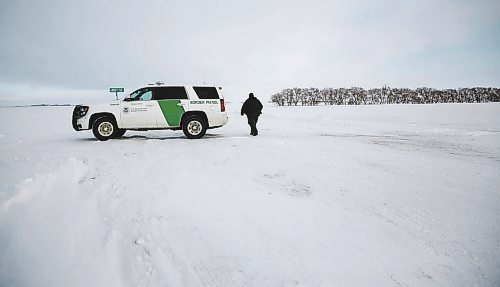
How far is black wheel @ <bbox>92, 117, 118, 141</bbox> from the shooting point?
9.27 metres

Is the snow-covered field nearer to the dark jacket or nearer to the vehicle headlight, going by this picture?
the vehicle headlight

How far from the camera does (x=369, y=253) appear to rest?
3.51 metres

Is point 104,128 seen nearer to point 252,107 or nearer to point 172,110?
point 172,110

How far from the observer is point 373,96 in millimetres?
104250

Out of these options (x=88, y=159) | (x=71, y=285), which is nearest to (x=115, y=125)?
(x=88, y=159)

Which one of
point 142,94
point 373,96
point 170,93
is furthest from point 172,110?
point 373,96

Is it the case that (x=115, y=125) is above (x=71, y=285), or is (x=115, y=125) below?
above

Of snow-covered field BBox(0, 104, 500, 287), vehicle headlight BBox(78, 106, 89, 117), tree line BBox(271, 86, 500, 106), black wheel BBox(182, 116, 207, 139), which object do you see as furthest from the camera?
tree line BBox(271, 86, 500, 106)

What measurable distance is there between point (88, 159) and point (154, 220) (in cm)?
332

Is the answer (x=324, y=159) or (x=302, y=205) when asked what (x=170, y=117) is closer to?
(x=324, y=159)

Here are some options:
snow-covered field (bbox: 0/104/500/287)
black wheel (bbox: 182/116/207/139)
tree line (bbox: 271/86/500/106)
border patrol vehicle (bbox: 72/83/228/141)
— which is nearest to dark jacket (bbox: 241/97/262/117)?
border patrol vehicle (bbox: 72/83/228/141)

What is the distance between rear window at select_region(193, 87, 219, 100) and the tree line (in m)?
99.0

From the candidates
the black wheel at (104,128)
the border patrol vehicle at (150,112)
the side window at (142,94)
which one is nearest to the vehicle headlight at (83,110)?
the border patrol vehicle at (150,112)

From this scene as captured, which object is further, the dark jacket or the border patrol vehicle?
the dark jacket
